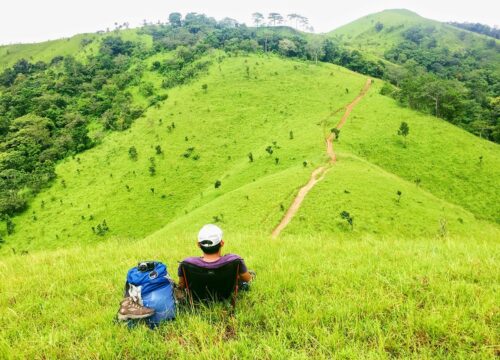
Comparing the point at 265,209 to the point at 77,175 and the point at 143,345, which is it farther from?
the point at 77,175

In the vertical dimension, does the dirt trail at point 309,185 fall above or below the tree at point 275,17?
below

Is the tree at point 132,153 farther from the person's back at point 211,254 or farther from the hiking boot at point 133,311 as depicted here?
the hiking boot at point 133,311

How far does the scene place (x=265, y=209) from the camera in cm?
3784

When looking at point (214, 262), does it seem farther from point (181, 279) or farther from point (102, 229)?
point (102, 229)

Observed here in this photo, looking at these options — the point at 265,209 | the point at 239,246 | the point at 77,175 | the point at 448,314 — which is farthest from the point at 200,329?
the point at 77,175

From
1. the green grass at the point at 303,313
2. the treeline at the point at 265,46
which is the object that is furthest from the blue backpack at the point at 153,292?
the treeline at the point at 265,46

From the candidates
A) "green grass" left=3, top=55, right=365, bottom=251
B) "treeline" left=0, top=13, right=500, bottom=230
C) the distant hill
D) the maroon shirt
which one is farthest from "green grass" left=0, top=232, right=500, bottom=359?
the distant hill

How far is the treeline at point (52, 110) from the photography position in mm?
72375

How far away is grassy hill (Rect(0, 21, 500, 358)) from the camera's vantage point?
416 cm

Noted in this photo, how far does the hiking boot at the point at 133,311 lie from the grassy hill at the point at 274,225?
0.18 meters

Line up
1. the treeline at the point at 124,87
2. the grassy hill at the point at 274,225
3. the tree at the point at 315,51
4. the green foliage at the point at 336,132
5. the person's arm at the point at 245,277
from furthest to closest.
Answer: the tree at the point at 315,51 → the treeline at the point at 124,87 → the green foliage at the point at 336,132 → the person's arm at the point at 245,277 → the grassy hill at the point at 274,225

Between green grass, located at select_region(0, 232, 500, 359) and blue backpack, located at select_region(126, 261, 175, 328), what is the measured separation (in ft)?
0.64

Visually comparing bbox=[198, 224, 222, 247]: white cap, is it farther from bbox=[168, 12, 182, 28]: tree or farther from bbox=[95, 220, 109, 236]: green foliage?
bbox=[168, 12, 182, 28]: tree

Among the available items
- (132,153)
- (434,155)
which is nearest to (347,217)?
(434,155)
